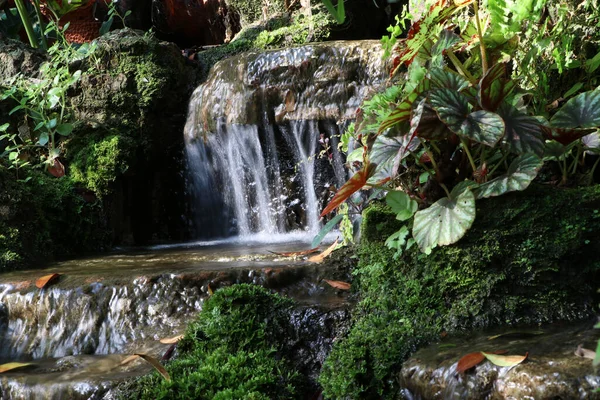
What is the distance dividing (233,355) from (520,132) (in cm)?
170

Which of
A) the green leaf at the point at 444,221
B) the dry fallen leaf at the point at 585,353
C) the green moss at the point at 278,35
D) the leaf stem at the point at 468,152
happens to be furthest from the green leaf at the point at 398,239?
the green moss at the point at 278,35

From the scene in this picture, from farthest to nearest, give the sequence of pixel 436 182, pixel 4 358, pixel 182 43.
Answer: pixel 182 43 < pixel 4 358 < pixel 436 182

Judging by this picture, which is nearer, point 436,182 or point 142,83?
point 436,182

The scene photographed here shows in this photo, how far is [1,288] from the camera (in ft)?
13.6

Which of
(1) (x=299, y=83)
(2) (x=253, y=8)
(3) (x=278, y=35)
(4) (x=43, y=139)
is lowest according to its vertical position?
(4) (x=43, y=139)

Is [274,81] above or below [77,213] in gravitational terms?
above

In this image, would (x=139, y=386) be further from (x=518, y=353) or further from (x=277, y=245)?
(x=277, y=245)

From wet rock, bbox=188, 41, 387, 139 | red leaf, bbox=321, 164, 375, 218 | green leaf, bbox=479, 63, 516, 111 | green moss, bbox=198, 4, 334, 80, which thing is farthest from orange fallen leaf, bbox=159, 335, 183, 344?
green moss, bbox=198, 4, 334, 80

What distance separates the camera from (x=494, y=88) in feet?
9.63

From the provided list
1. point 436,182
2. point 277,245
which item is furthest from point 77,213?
point 436,182

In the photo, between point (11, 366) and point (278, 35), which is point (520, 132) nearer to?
point (11, 366)

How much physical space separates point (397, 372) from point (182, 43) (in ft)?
30.5

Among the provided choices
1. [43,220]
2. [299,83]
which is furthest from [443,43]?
[43,220]

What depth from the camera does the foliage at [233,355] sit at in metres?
2.85
